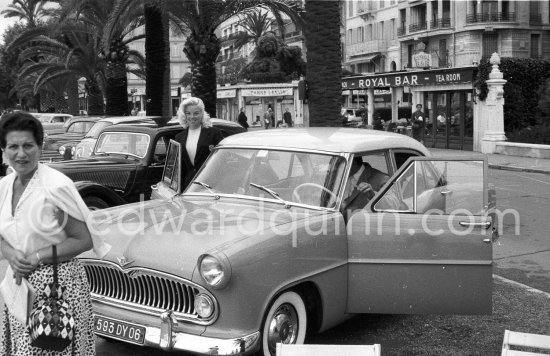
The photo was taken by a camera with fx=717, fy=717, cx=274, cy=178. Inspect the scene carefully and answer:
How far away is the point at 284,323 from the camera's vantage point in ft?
15.9

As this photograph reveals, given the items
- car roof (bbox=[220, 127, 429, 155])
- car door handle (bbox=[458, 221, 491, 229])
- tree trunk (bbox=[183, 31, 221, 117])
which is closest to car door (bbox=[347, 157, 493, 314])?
car door handle (bbox=[458, 221, 491, 229])

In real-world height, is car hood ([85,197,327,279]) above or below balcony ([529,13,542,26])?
below

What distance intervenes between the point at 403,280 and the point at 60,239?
2665 millimetres

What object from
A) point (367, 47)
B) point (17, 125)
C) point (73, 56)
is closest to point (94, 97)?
point (73, 56)

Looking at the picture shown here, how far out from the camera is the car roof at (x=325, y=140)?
19.2ft

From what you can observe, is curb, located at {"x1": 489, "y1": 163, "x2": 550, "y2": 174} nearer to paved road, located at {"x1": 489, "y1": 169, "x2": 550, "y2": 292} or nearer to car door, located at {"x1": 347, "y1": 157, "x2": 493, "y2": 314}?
paved road, located at {"x1": 489, "y1": 169, "x2": 550, "y2": 292}

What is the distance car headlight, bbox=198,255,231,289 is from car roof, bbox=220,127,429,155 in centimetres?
173

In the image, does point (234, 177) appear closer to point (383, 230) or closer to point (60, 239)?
point (383, 230)

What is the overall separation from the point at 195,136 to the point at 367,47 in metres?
64.7

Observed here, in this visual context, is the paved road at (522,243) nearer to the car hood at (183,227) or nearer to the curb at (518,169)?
the car hood at (183,227)

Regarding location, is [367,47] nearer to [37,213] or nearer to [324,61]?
[324,61]

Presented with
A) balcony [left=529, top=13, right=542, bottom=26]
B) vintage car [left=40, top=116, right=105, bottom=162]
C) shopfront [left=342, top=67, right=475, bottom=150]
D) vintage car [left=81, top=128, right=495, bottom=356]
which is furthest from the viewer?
balcony [left=529, top=13, right=542, bottom=26]

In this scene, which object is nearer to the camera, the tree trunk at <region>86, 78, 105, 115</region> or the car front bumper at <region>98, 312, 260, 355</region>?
the car front bumper at <region>98, 312, 260, 355</region>

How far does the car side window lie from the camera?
5.44 metres
